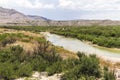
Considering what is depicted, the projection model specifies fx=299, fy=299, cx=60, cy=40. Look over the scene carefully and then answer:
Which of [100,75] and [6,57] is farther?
[6,57]

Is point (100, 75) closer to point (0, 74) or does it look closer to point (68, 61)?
point (68, 61)

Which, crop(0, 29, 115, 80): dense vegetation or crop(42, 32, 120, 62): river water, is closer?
crop(0, 29, 115, 80): dense vegetation

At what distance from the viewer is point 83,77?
14797mm

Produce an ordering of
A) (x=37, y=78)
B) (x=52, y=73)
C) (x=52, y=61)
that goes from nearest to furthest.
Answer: (x=37, y=78) → (x=52, y=73) → (x=52, y=61)

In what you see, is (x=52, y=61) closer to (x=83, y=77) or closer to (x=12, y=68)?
(x=12, y=68)

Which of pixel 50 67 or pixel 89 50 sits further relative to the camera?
pixel 89 50

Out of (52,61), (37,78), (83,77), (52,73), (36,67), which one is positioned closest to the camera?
(83,77)

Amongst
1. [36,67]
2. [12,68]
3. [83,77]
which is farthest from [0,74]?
[83,77]

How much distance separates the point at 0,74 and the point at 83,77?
14.8 ft

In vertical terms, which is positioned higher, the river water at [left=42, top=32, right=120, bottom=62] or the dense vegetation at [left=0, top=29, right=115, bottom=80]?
the dense vegetation at [left=0, top=29, right=115, bottom=80]

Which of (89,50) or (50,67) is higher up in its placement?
(50,67)

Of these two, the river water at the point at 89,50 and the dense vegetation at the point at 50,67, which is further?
the river water at the point at 89,50

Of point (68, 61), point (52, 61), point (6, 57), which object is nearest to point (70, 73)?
point (68, 61)

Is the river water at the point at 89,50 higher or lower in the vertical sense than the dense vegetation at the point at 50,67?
lower
